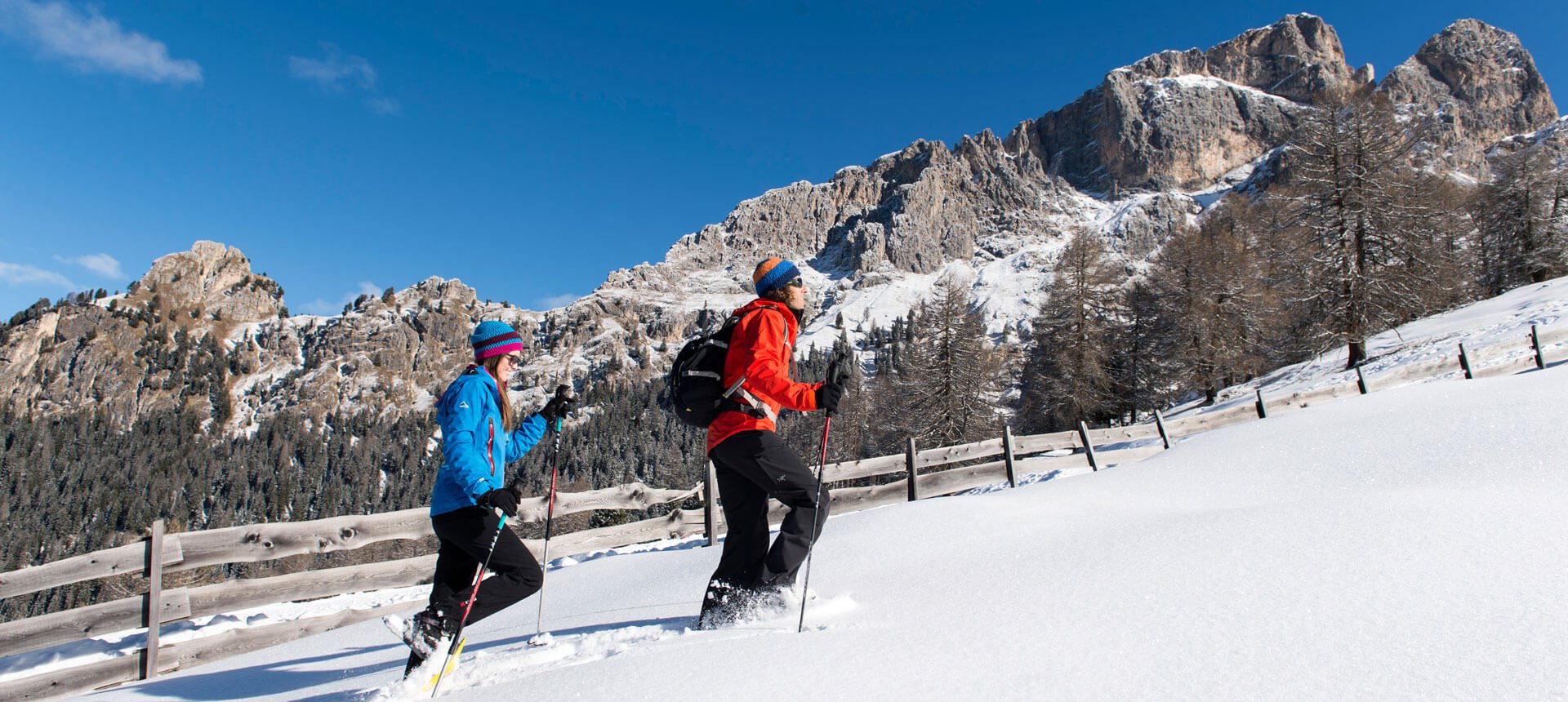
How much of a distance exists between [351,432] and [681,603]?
184 metres

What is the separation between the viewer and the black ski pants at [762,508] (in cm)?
356

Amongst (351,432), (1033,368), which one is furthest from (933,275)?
(1033,368)

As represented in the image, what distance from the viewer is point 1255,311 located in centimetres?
2530

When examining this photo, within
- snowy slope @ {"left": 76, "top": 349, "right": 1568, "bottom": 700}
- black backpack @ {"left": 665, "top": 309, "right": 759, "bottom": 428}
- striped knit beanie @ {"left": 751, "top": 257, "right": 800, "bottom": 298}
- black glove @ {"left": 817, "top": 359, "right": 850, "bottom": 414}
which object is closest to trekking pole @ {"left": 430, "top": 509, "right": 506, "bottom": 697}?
snowy slope @ {"left": 76, "top": 349, "right": 1568, "bottom": 700}

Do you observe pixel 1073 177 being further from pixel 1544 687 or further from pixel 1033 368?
pixel 1544 687

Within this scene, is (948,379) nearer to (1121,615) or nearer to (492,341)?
(492,341)

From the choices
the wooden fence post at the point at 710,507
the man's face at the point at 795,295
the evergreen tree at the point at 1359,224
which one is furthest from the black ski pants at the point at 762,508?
the evergreen tree at the point at 1359,224

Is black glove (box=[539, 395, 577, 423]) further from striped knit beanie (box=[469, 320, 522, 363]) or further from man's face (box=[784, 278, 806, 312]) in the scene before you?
man's face (box=[784, 278, 806, 312])

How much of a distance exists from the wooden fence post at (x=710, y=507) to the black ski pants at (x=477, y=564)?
4593 mm

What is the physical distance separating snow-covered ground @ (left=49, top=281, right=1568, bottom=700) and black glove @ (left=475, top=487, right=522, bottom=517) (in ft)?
2.40

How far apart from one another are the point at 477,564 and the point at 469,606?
1.02 feet

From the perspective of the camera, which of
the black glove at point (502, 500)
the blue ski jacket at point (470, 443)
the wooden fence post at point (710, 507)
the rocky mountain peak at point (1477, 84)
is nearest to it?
the black glove at point (502, 500)

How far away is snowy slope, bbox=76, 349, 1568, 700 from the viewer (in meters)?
2.17

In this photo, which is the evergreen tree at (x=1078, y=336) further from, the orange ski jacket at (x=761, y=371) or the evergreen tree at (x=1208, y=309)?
the orange ski jacket at (x=761, y=371)
